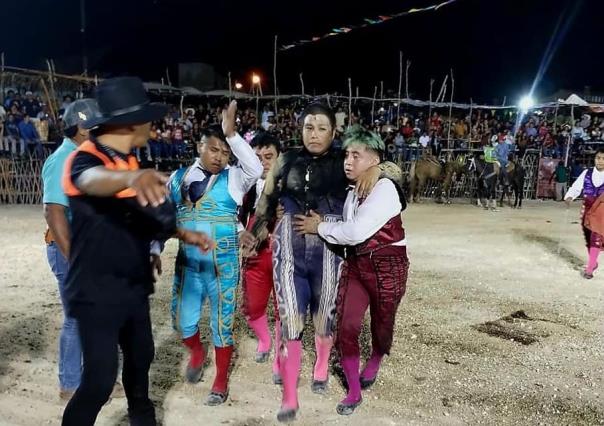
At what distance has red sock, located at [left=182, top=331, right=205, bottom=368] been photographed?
3.87m

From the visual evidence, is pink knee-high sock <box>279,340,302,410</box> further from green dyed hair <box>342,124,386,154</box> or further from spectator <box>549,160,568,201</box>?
spectator <box>549,160,568,201</box>

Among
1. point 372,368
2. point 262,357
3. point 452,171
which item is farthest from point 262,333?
point 452,171

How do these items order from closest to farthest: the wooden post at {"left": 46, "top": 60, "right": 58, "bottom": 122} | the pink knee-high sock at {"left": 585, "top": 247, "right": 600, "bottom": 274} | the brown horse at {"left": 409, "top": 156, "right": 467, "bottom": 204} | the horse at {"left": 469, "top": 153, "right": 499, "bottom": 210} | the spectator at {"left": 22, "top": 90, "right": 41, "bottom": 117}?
the pink knee-high sock at {"left": 585, "top": 247, "right": 600, "bottom": 274} → the spectator at {"left": 22, "top": 90, "right": 41, "bottom": 117} → the wooden post at {"left": 46, "top": 60, "right": 58, "bottom": 122} → the horse at {"left": 469, "top": 153, "right": 499, "bottom": 210} → the brown horse at {"left": 409, "top": 156, "right": 467, "bottom": 204}

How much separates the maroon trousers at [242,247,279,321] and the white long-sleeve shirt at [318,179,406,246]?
1.04 metres

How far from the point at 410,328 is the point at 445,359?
0.80 meters

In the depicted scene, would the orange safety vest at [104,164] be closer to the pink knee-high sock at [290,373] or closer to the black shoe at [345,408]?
the pink knee-high sock at [290,373]

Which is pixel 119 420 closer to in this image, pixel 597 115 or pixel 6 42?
pixel 597 115

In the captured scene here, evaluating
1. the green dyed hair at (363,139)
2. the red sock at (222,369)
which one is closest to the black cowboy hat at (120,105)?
the green dyed hair at (363,139)

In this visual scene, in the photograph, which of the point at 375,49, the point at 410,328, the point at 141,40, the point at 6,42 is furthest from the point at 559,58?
the point at 410,328

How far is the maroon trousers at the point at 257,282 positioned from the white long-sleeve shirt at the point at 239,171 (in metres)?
0.79

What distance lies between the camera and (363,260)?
357cm

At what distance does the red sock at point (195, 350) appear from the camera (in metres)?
3.87

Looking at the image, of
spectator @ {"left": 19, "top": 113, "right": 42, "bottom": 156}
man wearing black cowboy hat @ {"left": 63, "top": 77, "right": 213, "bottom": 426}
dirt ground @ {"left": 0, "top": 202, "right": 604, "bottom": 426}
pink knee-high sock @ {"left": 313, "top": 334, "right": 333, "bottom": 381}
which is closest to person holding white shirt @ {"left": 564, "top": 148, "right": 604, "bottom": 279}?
dirt ground @ {"left": 0, "top": 202, "right": 604, "bottom": 426}

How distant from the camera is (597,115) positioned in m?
24.4
